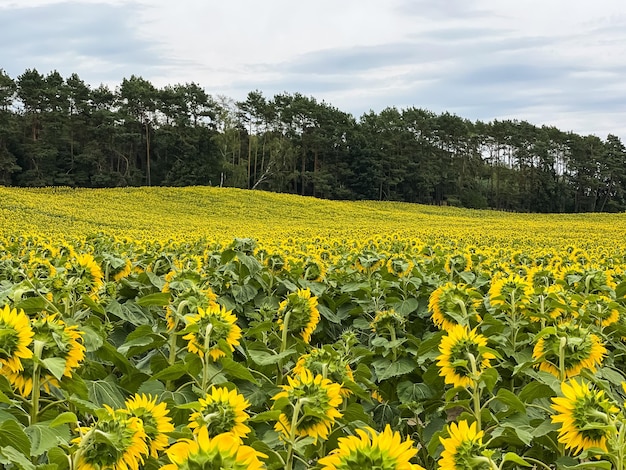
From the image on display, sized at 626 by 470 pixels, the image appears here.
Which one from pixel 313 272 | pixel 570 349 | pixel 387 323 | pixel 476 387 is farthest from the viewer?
pixel 313 272

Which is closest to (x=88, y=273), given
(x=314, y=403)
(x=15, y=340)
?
(x=15, y=340)

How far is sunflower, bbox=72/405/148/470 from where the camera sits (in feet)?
3.74

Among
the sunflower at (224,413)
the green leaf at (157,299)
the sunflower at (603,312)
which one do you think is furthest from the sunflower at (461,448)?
the sunflower at (603,312)

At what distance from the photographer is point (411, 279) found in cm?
332

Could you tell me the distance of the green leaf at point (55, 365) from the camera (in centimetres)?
143

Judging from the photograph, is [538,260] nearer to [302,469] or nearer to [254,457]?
[302,469]

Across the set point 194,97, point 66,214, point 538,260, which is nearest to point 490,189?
point 194,97

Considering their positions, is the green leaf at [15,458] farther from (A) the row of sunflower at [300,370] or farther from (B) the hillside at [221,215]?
(B) the hillside at [221,215]

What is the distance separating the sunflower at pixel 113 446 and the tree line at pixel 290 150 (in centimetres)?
4409

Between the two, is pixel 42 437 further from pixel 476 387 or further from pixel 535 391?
pixel 535 391

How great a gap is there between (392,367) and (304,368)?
0.89m

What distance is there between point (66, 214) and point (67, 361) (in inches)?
938

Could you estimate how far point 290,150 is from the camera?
49500 mm

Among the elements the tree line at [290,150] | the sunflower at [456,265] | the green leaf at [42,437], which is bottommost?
the green leaf at [42,437]
